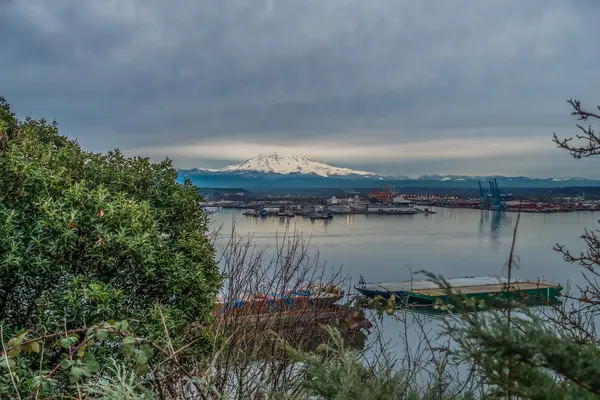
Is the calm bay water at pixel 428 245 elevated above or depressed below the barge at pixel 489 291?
below

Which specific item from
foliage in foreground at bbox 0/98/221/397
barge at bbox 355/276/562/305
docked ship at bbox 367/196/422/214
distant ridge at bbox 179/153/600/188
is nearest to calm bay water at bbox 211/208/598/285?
docked ship at bbox 367/196/422/214

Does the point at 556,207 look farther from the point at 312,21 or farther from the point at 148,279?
the point at 148,279

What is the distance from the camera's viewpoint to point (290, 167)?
31.4m

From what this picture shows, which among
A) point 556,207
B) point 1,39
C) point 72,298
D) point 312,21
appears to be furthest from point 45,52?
point 556,207

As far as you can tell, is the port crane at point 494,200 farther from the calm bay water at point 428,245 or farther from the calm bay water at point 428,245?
the calm bay water at point 428,245

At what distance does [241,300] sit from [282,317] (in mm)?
409

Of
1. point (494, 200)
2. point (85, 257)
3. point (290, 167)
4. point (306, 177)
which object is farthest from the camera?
point (290, 167)

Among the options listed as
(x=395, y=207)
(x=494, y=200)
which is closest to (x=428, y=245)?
(x=395, y=207)

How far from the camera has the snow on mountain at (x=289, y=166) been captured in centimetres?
2552

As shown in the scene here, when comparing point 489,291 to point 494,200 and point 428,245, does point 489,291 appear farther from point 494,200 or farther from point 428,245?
point 428,245

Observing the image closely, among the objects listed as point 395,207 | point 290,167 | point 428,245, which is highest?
point 290,167

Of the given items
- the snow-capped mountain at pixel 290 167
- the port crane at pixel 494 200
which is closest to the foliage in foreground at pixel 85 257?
the port crane at pixel 494 200

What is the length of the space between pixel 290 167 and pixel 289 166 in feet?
0.51

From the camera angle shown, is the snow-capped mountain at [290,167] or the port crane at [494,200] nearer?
the port crane at [494,200]
